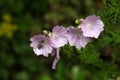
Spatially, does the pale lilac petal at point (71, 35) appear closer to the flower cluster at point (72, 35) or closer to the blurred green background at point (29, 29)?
the flower cluster at point (72, 35)

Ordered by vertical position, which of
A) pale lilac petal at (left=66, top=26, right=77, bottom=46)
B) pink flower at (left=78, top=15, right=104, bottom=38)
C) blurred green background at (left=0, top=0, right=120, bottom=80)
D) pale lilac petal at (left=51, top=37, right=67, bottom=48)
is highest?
blurred green background at (left=0, top=0, right=120, bottom=80)

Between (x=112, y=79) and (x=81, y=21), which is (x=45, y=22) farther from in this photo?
(x=81, y=21)

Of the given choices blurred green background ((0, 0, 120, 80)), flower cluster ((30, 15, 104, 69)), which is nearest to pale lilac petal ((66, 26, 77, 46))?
flower cluster ((30, 15, 104, 69))

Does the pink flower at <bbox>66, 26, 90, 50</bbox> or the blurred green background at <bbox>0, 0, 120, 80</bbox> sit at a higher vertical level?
the blurred green background at <bbox>0, 0, 120, 80</bbox>

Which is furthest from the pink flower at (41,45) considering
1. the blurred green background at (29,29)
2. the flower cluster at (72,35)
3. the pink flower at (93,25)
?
the blurred green background at (29,29)

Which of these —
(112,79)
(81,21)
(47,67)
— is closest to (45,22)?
(47,67)

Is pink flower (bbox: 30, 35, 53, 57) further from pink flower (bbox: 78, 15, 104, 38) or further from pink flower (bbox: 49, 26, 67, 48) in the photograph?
pink flower (bbox: 78, 15, 104, 38)
